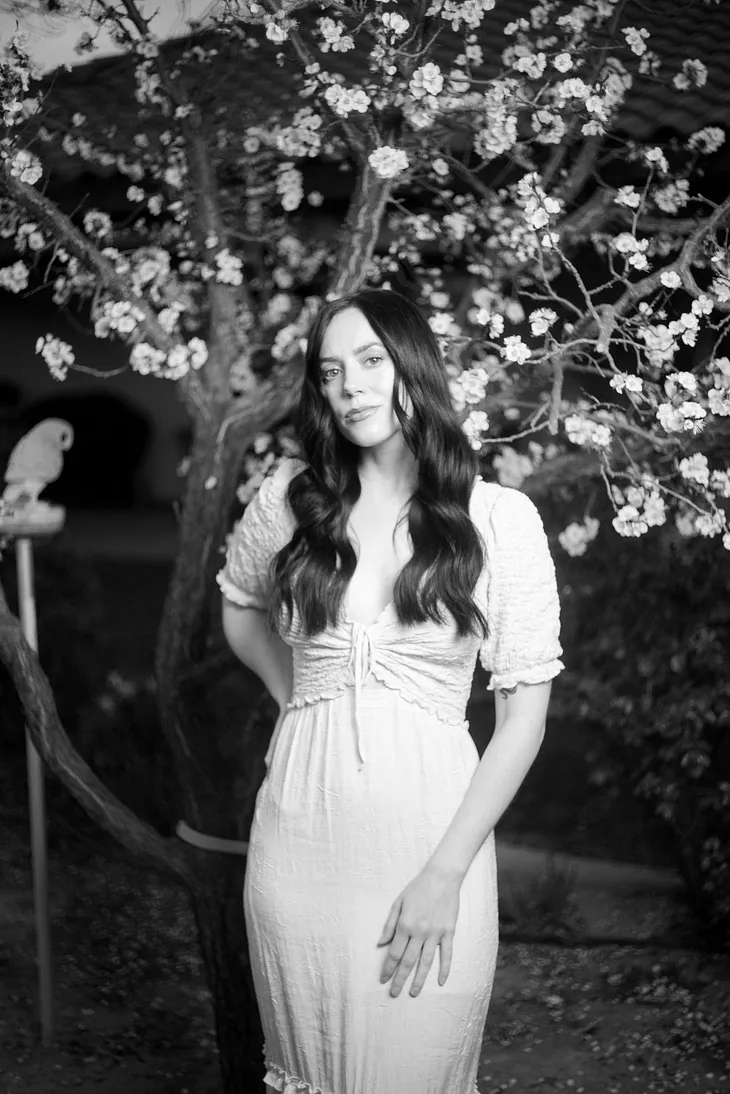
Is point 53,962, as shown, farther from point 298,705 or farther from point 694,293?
point 694,293

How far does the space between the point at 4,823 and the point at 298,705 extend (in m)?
2.11

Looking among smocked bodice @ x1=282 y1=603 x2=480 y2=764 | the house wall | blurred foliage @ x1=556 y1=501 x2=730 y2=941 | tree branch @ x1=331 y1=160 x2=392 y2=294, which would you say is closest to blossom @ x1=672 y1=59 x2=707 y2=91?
tree branch @ x1=331 y1=160 x2=392 y2=294

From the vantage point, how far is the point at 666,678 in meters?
3.12

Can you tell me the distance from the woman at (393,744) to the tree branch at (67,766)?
29.2 inches

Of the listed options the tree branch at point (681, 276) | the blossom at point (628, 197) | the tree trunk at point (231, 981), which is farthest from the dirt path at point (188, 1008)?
the blossom at point (628, 197)

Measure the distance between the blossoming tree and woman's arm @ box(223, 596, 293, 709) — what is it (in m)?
0.47

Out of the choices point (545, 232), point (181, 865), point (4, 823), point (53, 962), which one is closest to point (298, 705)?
point (181, 865)

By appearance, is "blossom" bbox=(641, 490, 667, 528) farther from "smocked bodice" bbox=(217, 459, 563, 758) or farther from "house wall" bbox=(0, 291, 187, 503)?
"house wall" bbox=(0, 291, 187, 503)

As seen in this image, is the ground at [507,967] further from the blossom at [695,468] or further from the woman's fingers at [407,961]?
the woman's fingers at [407,961]

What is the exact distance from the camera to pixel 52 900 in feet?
11.1

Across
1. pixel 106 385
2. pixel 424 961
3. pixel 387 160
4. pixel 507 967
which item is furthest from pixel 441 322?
pixel 507 967

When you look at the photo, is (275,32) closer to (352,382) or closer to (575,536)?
(352,382)

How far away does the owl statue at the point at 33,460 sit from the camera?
2.81 meters

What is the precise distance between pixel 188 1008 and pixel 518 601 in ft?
6.30
